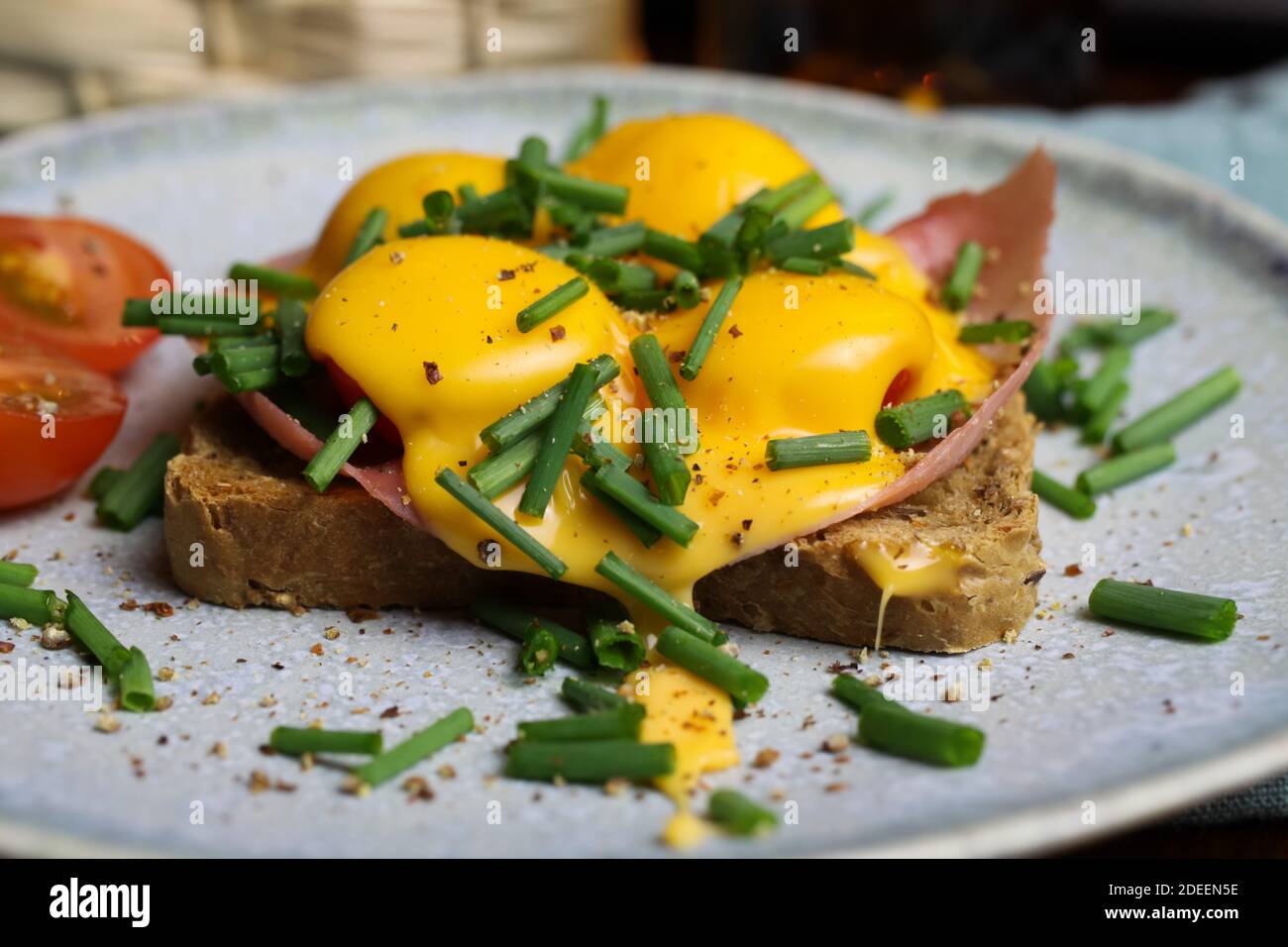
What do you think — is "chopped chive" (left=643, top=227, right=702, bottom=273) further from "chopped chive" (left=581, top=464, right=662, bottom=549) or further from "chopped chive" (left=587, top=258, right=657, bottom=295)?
"chopped chive" (left=581, top=464, right=662, bottom=549)

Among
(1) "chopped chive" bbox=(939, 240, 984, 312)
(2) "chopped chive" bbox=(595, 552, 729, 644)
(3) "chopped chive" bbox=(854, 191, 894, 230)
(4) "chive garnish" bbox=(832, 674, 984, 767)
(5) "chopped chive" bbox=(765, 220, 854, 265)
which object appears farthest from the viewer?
(3) "chopped chive" bbox=(854, 191, 894, 230)

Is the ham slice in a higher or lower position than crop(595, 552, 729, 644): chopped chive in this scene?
higher

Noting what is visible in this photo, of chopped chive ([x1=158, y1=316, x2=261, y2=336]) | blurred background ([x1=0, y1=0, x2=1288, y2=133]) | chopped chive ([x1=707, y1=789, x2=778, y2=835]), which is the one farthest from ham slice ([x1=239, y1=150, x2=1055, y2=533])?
blurred background ([x1=0, y1=0, x2=1288, y2=133])

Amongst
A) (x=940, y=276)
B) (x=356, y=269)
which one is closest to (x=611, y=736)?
(x=356, y=269)

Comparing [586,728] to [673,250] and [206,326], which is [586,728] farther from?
[206,326]

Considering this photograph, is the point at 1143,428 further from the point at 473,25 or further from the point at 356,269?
the point at 473,25

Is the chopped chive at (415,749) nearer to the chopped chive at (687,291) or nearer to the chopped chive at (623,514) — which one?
the chopped chive at (623,514)

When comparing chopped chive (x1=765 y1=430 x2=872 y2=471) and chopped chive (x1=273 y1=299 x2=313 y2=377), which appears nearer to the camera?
chopped chive (x1=765 y1=430 x2=872 y2=471)
